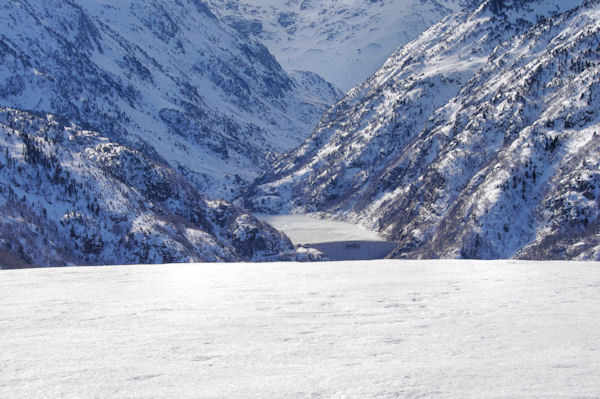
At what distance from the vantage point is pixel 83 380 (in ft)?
29.6

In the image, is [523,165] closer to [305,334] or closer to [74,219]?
[74,219]

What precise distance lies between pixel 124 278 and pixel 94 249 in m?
102

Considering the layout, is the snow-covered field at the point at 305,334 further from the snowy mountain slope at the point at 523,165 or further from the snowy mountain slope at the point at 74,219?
the snowy mountain slope at the point at 523,165

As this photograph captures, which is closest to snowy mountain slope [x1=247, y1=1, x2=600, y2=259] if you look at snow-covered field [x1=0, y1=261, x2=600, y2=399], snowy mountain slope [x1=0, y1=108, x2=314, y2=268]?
snowy mountain slope [x1=0, y1=108, x2=314, y2=268]

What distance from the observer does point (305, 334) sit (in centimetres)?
1113

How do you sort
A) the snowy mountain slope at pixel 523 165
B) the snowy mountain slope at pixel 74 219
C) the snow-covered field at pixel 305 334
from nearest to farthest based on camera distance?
1. the snow-covered field at pixel 305 334
2. the snowy mountain slope at pixel 74 219
3. the snowy mountain slope at pixel 523 165

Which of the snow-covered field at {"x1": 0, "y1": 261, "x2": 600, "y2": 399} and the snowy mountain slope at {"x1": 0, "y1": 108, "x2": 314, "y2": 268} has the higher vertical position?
the snow-covered field at {"x1": 0, "y1": 261, "x2": 600, "y2": 399}

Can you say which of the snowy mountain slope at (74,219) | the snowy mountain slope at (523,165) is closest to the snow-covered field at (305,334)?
the snowy mountain slope at (74,219)

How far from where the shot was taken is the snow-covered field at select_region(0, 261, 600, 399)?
346 inches

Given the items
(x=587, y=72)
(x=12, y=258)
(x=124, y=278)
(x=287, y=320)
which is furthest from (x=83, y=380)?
(x=587, y=72)

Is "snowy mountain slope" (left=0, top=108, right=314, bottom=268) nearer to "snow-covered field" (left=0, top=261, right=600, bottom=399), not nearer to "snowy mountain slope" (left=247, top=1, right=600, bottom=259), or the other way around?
"snowy mountain slope" (left=247, top=1, right=600, bottom=259)

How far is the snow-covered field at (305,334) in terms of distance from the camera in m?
8.78

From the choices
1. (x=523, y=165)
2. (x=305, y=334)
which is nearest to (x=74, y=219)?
(x=523, y=165)

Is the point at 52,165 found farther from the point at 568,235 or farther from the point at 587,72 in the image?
the point at 587,72
